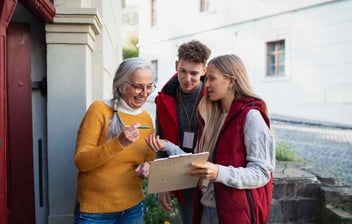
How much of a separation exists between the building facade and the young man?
1.96 ft

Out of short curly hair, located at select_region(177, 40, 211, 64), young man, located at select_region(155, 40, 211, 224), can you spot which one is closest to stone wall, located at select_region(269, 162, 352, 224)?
young man, located at select_region(155, 40, 211, 224)

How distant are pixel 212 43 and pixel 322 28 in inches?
242

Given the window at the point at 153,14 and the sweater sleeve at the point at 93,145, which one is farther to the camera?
the window at the point at 153,14

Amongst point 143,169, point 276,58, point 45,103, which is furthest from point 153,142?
point 276,58

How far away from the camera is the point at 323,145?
8977mm

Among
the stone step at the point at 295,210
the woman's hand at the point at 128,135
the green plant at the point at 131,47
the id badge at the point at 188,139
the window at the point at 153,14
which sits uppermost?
the window at the point at 153,14

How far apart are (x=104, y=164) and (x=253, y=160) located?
2.70 feet

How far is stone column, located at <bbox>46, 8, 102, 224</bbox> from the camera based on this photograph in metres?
2.67

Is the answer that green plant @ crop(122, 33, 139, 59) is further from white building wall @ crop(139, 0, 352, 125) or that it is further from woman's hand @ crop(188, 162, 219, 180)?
woman's hand @ crop(188, 162, 219, 180)

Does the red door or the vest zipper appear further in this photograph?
the red door

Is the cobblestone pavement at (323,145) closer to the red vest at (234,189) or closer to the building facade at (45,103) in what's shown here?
the red vest at (234,189)

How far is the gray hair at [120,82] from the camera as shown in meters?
2.10

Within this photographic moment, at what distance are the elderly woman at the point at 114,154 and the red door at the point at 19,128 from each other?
0.78m

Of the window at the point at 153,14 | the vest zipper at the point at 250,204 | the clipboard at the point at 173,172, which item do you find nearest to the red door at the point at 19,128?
the clipboard at the point at 173,172
